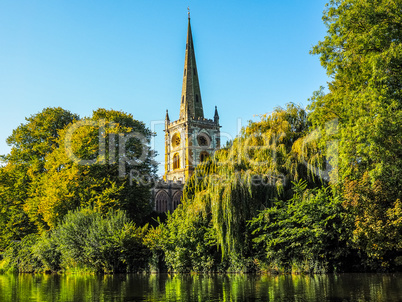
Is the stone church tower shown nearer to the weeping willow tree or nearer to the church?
the church

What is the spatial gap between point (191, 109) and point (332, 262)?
2581 inches

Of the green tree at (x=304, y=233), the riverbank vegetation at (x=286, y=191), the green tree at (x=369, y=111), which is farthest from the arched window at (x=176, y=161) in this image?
the green tree at (x=369, y=111)

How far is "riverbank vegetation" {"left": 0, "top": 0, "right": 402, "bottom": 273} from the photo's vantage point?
57.0ft

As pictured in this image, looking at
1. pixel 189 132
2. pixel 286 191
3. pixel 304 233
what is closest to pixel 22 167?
pixel 286 191

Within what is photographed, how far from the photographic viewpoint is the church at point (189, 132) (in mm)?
81750

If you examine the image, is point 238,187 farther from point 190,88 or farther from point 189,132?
point 190,88

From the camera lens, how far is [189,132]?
82.1 metres

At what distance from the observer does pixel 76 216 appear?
88.9 feet

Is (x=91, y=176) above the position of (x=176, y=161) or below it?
below

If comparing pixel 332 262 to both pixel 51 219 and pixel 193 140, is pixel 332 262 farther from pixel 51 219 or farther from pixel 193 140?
pixel 193 140

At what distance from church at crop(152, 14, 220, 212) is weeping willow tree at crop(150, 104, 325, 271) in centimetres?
5552

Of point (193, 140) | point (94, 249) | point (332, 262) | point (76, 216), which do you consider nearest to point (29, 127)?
point (76, 216)

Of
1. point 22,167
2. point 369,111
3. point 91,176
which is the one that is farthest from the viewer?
point 22,167

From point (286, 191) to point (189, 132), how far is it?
2385 inches
